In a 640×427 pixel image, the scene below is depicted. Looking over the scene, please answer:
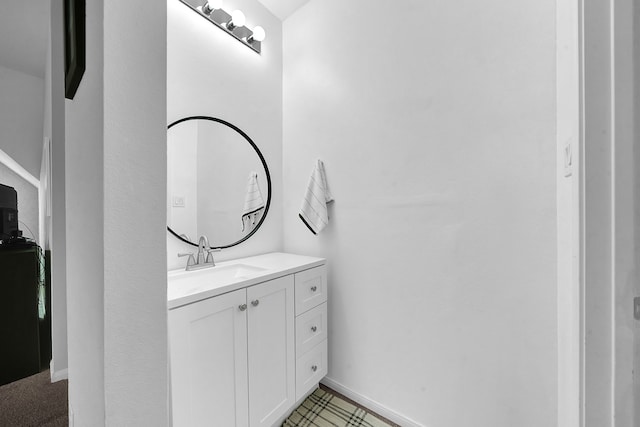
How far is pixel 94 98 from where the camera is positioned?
1.77 feet

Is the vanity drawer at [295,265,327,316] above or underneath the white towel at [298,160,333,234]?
underneath

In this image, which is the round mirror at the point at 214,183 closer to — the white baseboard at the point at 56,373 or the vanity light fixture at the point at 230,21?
the vanity light fixture at the point at 230,21

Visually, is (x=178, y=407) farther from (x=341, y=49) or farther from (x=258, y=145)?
(x=341, y=49)

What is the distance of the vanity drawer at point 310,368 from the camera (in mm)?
1421

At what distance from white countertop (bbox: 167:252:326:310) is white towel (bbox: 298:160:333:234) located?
23cm

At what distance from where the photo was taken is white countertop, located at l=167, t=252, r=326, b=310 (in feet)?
3.24

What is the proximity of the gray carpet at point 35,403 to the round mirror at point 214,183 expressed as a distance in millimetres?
760

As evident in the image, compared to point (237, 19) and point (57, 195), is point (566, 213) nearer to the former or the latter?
point (57, 195)

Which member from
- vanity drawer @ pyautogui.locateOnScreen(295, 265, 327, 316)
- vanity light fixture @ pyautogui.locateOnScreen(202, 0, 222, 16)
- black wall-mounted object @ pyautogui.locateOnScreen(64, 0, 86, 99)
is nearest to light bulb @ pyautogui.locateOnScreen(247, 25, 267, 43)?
vanity light fixture @ pyautogui.locateOnScreen(202, 0, 222, 16)

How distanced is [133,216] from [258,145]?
4.49 feet

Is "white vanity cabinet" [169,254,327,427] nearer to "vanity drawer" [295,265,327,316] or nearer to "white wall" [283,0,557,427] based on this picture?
"vanity drawer" [295,265,327,316]

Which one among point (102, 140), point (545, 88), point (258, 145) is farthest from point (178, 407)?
point (545, 88)

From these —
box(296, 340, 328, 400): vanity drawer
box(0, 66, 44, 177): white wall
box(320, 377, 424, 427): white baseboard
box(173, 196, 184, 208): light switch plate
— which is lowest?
box(320, 377, 424, 427): white baseboard

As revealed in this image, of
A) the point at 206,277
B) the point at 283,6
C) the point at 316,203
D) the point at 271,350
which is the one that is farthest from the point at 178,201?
the point at 283,6
